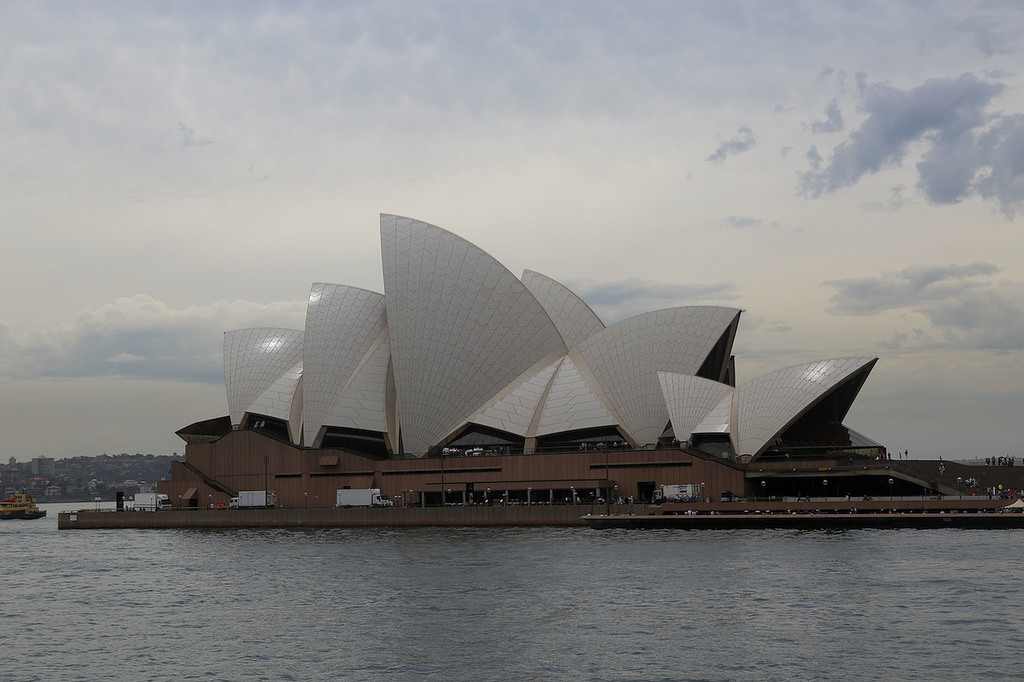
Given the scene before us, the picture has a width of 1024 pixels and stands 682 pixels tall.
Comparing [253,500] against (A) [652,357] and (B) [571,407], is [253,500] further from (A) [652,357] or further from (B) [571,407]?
(A) [652,357]

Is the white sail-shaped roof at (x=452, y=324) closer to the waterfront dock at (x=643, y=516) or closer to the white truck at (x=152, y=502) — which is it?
the waterfront dock at (x=643, y=516)

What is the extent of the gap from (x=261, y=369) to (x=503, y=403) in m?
19.6

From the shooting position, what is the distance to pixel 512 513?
64.9m

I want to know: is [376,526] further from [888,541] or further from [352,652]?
[352,652]

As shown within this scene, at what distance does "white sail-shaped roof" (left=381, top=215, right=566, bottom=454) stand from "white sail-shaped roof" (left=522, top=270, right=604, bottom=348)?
4552 millimetres

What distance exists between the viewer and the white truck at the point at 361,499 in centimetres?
7100

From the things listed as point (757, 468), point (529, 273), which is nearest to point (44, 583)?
point (757, 468)

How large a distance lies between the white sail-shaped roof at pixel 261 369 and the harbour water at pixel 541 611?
28.4 metres

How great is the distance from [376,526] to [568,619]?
40202 millimetres

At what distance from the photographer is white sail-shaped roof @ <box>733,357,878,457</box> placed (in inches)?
2478

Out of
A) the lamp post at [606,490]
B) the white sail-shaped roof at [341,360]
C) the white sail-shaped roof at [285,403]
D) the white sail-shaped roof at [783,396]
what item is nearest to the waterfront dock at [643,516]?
the lamp post at [606,490]

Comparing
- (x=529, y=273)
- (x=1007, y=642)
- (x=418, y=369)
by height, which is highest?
(x=529, y=273)

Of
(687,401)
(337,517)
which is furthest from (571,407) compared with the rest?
(337,517)

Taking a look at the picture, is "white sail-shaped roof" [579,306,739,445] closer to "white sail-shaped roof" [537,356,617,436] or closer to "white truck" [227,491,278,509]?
"white sail-shaped roof" [537,356,617,436]
